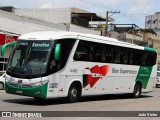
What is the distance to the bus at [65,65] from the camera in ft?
53.9

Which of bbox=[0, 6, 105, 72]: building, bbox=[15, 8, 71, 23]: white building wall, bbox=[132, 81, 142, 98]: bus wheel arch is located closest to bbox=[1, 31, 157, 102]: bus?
bbox=[132, 81, 142, 98]: bus wheel arch

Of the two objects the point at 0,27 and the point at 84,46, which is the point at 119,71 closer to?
the point at 84,46

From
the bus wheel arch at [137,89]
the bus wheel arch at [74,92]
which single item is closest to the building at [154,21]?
the bus wheel arch at [137,89]

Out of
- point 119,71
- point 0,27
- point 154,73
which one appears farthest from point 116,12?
point 119,71

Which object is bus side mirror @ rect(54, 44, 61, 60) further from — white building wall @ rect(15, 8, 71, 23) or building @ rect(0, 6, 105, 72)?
white building wall @ rect(15, 8, 71, 23)

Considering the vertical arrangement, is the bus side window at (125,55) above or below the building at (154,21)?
below

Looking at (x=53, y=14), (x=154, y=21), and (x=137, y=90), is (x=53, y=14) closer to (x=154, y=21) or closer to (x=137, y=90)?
(x=137, y=90)

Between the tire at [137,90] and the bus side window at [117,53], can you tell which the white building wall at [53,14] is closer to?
the tire at [137,90]

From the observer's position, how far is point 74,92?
18.3 meters

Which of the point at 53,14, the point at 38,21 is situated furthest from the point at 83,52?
the point at 53,14

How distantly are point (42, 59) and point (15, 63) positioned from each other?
4.09 feet

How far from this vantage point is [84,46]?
18734 mm

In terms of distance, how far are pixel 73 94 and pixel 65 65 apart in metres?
1.51

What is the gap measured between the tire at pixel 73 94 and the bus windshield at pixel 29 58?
2.12 metres
